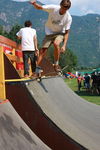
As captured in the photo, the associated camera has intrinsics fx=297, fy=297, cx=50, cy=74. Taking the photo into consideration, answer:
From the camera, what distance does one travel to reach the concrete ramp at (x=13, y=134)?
2.83 metres

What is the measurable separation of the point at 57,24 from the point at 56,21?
0.07 meters

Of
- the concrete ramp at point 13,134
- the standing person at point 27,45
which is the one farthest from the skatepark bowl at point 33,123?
the standing person at point 27,45

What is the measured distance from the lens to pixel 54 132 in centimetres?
346

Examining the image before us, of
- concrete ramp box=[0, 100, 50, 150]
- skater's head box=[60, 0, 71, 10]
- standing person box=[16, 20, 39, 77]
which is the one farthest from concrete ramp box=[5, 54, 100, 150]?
standing person box=[16, 20, 39, 77]

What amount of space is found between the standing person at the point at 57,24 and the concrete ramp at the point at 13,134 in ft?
8.37

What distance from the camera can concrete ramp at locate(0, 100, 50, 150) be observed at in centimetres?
283

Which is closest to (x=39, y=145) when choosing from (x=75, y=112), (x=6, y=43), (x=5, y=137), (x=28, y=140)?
(x=28, y=140)

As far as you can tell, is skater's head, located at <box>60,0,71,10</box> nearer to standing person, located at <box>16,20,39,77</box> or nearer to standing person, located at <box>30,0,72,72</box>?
standing person, located at <box>30,0,72,72</box>

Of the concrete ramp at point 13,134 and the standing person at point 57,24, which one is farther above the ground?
the standing person at point 57,24

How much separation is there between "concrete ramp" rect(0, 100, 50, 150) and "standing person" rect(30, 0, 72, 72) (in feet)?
8.37

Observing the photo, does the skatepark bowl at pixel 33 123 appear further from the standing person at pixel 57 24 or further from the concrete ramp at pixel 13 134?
the standing person at pixel 57 24

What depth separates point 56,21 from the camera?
18.1ft

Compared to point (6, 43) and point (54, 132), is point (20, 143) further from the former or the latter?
point (6, 43)

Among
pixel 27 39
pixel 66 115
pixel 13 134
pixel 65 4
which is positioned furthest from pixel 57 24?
pixel 13 134
